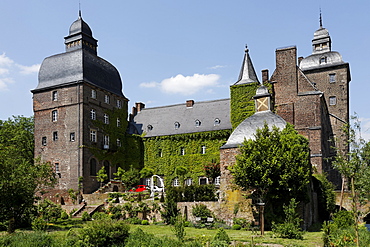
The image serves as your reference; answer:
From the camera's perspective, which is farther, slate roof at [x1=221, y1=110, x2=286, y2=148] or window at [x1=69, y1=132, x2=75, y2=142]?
window at [x1=69, y1=132, x2=75, y2=142]

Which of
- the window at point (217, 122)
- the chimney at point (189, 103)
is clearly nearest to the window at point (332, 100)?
the window at point (217, 122)

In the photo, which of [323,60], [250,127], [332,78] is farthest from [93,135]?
[323,60]

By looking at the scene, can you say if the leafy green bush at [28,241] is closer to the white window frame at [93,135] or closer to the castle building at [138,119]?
the castle building at [138,119]

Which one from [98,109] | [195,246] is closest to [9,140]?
[98,109]

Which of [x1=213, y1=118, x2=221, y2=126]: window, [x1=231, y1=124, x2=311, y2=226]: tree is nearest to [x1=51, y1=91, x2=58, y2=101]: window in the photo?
[x1=213, y1=118, x2=221, y2=126]: window

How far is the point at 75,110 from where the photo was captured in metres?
41.3

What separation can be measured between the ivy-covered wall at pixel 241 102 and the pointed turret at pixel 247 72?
0.71 m

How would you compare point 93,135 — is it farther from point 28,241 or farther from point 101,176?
point 28,241

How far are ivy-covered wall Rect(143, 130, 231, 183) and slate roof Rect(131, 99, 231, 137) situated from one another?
720 millimetres

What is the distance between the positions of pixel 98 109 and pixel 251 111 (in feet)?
51.8

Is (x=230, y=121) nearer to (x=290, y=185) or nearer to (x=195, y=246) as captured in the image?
(x=290, y=185)

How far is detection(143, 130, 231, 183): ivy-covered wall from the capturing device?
43719mm

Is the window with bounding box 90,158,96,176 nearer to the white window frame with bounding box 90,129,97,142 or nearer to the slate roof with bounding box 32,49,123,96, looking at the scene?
the white window frame with bounding box 90,129,97,142

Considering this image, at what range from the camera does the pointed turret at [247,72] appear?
1636 inches
